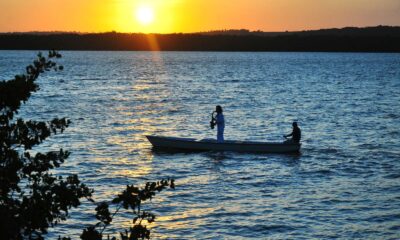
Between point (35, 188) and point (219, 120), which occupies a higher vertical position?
point (35, 188)

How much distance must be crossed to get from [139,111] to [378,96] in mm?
31897

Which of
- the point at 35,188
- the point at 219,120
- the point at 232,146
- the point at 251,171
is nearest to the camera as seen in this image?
the point at 35,188

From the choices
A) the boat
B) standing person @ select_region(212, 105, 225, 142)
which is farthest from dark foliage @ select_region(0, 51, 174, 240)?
the boat

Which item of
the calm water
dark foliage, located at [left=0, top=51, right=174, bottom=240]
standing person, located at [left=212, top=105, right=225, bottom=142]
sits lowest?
the calm water

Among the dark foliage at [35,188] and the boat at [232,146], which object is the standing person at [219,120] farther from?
the dark foliage at [35,188]

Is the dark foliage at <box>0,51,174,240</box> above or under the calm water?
above

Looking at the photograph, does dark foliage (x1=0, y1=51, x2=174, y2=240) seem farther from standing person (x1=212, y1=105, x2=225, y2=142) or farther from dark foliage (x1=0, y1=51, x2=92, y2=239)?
standing person (x1=212, y1=105, x2=225, y2=142)

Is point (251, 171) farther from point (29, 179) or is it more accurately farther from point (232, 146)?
point (29, 179)

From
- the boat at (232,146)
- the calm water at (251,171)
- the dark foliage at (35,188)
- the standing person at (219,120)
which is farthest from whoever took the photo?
the boat at (232,146)

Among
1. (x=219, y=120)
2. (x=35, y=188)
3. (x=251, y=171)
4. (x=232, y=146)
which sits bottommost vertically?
(x=251, y=171)

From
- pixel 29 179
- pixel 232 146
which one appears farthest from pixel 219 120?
pixel 29 179

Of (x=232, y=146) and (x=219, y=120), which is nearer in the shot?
(x=219, y=120)

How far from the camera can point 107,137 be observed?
38.5 m

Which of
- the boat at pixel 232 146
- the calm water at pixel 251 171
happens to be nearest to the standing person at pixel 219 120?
the boat at pixel 232 146
